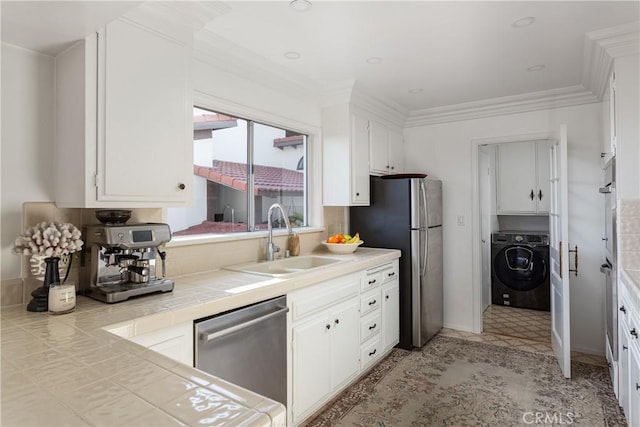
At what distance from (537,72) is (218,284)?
2874 mm

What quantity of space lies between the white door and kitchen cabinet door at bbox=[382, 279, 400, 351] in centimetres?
128

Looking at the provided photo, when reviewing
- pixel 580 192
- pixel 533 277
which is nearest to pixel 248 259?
pixel 580 192

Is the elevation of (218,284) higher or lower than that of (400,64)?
lower

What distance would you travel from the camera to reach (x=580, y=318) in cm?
335

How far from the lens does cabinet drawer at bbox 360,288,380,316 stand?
2848mm

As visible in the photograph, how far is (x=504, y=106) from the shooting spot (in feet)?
12.1

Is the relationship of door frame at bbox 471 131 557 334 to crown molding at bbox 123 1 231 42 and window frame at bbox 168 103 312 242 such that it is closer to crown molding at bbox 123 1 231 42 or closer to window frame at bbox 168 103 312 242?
window frame at bbox 168 103 312 242

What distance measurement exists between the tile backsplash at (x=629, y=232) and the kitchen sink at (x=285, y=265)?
1792mm

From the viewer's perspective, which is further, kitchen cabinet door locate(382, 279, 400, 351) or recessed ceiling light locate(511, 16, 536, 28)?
kitchen cabinet door locate(382, 279, 400, 351)

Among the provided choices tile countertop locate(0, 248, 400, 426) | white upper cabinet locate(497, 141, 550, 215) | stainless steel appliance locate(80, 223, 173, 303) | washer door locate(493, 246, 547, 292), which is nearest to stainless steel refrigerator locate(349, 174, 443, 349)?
washer door locate(493, 246, 547, 292)

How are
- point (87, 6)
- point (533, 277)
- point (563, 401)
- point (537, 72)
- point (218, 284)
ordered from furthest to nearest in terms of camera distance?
point (533, 277) < point (537, 72) < point (563, 401) < point (218, 284) < point (87, 6)

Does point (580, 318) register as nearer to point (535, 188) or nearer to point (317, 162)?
point (535, 188)

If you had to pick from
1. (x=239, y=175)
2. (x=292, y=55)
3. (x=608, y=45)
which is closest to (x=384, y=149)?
(x=292, y=55)

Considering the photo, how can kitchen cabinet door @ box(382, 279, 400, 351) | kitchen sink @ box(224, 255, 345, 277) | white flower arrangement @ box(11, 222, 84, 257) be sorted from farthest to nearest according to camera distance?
kitchen cabinet door @ box(382, 279, 400, 351) < kitchen sink @ box(224, 255, 345, 277) < white flower arrangement @ box(11, 222, 84, 257)
